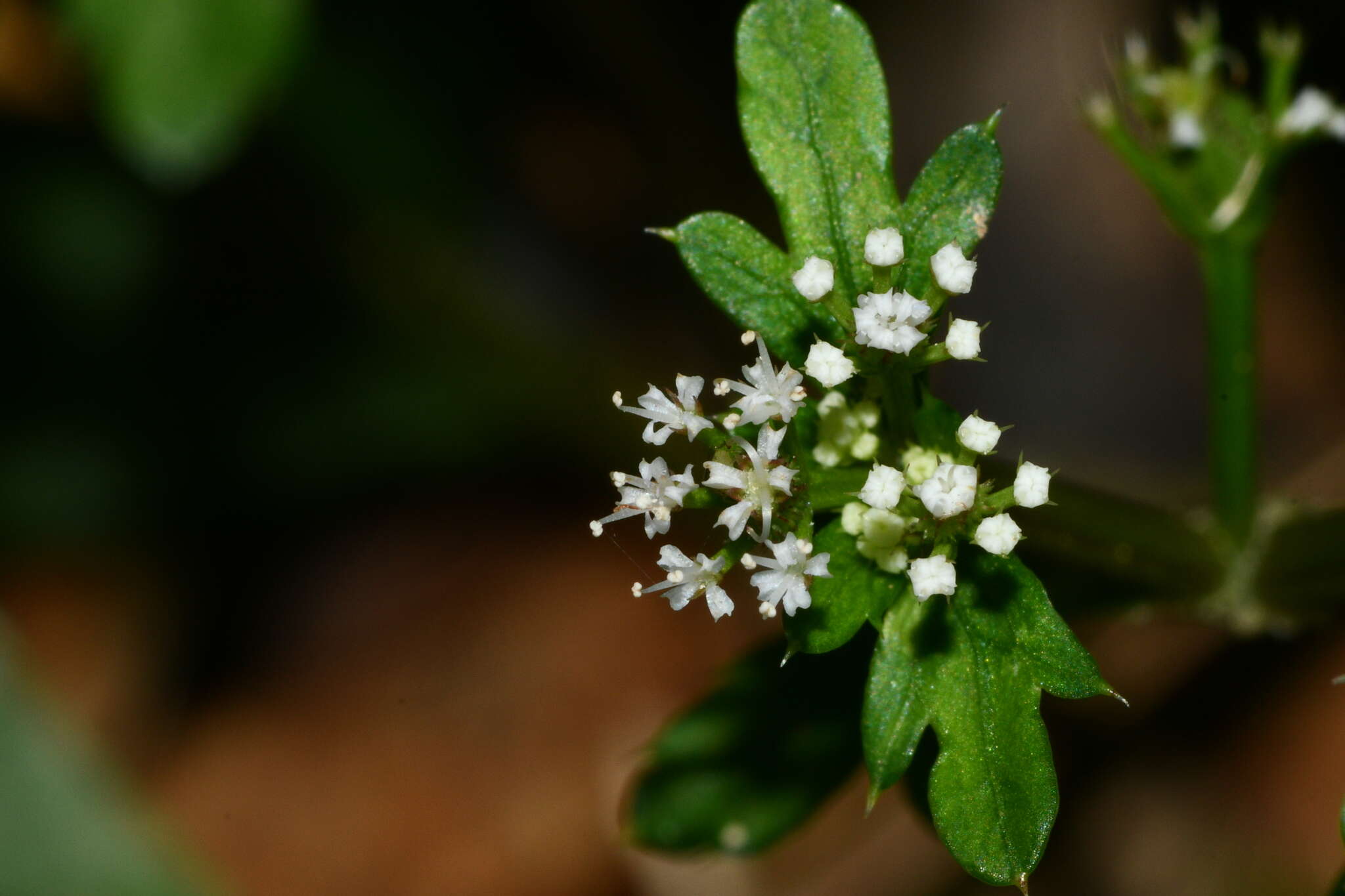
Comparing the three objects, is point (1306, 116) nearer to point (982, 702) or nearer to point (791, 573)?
point (982, 702)

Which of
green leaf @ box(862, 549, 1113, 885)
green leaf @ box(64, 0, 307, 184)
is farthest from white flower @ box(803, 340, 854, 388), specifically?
green leaf @ box(64, 0, 307, 184)

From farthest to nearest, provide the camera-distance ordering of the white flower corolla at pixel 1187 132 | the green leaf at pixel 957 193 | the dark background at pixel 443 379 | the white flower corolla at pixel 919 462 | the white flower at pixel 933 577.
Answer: the dark background at pixel 443 379 → the white flower corolla at pixel 1187 132 → the green leaf at pixel 957 193 → the white flower corolla at pixel 919 462 → the white flower at pixel 933 577

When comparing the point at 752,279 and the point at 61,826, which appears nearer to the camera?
the point at 752,279

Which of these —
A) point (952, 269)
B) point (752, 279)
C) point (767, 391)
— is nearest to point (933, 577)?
point (767, 391)

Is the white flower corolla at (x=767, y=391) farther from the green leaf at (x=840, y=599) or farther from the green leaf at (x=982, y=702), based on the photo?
the green leaf at (x=982, y=702)

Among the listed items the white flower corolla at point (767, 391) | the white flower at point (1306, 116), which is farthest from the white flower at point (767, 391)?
the white flower at point (1306, 116)

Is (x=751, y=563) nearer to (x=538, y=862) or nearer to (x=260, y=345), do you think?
(x=538, y=862)
